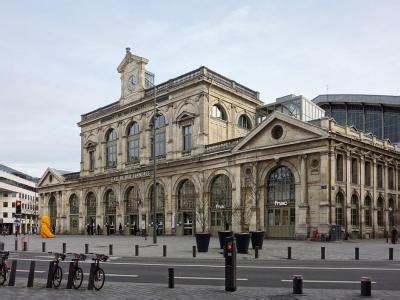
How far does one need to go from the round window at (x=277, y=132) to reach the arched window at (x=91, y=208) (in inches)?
1277

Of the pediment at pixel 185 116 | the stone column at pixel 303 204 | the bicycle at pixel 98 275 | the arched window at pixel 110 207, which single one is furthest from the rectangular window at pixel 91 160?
the bicycle at pixel 98 275

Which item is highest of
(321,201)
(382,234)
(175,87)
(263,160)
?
(175,87)

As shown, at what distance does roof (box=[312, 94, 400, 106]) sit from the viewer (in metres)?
67.7

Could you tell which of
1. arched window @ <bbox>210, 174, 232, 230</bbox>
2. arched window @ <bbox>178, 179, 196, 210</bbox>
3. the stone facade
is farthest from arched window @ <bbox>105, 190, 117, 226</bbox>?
arched window @ <bbox>210, 174, 232, 230</bbox>

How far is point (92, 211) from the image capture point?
67438 millimetres

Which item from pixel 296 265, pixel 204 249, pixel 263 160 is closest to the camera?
pixel 296 265

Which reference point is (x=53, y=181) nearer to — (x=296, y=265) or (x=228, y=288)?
(x=296, y=265)

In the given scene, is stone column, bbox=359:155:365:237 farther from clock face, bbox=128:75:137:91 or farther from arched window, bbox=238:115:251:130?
clock face, bbox=128:75:137:91

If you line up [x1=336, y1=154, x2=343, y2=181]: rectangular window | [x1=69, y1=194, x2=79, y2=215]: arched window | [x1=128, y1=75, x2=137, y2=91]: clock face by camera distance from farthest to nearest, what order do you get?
[x1=69, y1=194, x2=79, y2=215]: arched window → [x1=128, y1=75, x2=137, y2=91]: clock face → [x1=336, y1=154, x2=343, y2=181]: rectangular window

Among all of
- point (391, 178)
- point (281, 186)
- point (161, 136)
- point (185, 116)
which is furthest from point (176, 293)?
point (161, 136)

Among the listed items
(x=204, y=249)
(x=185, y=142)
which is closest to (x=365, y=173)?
(x=185, y=142)

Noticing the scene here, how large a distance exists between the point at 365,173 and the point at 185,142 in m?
18.7

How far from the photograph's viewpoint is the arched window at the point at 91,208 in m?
67.1

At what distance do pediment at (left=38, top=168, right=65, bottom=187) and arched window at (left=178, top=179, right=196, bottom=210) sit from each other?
89.9ft
